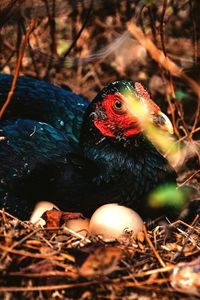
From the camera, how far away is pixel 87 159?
3.29m

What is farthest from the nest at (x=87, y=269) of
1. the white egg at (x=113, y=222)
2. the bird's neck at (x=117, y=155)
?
the bird's neck at (x=117, y=155)

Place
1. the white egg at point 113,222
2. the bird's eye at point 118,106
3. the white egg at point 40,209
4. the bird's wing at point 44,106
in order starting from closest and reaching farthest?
the white egg at point 113,222, the white egg at point 40,209, the bird's eye at point 118,106, the bird's wing at point 44,106

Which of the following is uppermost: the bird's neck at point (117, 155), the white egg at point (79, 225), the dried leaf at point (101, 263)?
the bird's neck at point (117, 155)

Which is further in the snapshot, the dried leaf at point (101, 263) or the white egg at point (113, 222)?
the white egg at point (113, 222)

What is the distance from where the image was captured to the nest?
231 cm

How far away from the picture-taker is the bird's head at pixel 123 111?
10.3ft

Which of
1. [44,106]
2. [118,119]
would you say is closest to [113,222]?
[118,119]

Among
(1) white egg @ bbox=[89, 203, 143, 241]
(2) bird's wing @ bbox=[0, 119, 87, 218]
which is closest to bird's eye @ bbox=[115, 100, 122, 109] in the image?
(2) bird's wing @ bbox=[0, 119, 87, 218]

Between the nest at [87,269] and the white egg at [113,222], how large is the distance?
0.17 meters

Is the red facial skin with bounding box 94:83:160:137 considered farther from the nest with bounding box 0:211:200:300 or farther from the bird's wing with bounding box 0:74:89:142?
the nest with bounding box 0:211:200:300

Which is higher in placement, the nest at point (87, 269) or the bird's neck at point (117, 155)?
the bird's neck at point (117, 155)

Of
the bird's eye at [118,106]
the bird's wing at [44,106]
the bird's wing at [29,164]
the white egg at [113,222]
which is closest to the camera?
the white egg at [113,222]

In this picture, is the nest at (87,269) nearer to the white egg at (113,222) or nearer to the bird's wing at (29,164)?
the white egg at (113,222)

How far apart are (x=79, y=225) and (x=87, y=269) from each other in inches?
25.5
